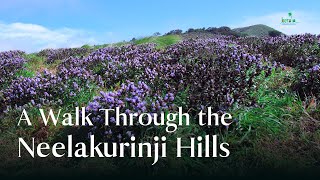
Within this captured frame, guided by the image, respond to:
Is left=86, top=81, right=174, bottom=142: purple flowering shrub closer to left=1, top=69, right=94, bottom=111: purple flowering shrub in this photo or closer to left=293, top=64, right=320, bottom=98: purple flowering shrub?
Result: left=1, top=69, right=94, bottom=111: purple flowering shrub

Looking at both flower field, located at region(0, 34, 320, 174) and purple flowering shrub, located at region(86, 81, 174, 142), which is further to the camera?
purple flowering shrub, located at region(86, 81, 174, 142)

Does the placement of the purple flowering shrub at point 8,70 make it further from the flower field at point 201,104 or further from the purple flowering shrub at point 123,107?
the purple flowering shrub at point 123,107

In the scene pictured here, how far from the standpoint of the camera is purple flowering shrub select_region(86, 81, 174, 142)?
5.45 m

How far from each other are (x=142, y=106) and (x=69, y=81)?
94.5 inches

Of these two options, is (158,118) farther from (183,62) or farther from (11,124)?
(183,62)

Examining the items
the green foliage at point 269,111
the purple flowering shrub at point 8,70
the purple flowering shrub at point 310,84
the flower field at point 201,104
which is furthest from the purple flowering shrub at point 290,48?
the purple flowering shrub at point 8,70

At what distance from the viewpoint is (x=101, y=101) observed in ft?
19.3

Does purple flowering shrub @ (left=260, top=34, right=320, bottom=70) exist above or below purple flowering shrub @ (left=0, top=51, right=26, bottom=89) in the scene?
above

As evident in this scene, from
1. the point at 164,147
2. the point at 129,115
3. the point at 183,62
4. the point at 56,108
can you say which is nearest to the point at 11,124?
the point at 56,108

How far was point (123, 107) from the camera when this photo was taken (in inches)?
222

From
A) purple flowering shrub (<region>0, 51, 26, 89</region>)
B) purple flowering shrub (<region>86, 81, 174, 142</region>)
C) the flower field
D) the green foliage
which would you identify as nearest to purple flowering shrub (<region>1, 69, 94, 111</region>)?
the flower field

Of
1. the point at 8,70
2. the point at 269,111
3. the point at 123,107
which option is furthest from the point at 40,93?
the point at 269,111

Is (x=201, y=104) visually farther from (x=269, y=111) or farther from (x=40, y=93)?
(x=40, y=93)

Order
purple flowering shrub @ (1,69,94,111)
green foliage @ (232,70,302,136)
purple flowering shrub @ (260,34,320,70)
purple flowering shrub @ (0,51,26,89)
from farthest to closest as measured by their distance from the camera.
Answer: purple flowering shrub @ (260,34,320,70) < purple flowering shrub @ (0,51,26,89) < purple flowering shrub @ (1,69,94,111) < green foliage @ (232,70,302,136)
